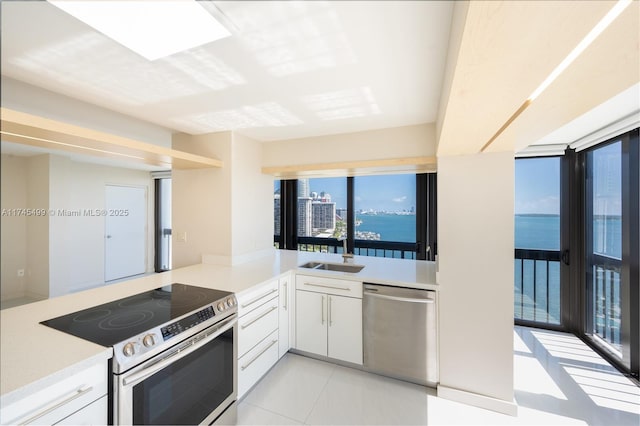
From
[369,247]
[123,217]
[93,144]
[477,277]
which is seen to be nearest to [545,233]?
[477,277]

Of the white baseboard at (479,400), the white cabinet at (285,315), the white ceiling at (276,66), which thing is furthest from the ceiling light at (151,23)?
the white baseboard at (479,400)

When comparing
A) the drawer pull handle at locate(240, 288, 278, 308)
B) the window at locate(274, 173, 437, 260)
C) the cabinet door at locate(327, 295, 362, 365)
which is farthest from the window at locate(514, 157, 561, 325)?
the drawer pull handle at locate(240, 288, 278, 308)

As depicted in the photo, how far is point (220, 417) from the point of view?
160 centimetres

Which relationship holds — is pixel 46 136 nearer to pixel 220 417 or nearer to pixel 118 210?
pixel 118 210

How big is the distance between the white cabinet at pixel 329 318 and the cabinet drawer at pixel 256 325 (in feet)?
0.95

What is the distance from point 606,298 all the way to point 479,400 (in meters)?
1.80

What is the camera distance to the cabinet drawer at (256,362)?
1846 mm

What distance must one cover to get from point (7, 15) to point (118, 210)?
149cm

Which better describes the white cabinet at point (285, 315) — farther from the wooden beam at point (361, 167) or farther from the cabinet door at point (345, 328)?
the wooden beam at point (361, 167)

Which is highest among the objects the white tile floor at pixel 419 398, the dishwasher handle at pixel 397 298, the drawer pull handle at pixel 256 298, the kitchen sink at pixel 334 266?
the kitchen sink at pixel 334 266

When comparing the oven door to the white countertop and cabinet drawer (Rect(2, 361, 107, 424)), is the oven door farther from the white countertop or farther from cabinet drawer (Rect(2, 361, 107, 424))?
the white countertop

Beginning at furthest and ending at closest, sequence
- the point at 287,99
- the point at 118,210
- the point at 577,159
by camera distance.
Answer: the point at 577,159
the point at 287,99
the point at 118,210

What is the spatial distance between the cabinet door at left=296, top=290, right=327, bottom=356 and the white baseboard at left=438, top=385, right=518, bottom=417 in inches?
37.9

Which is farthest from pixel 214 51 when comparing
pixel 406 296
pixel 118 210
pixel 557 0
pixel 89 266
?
pixel 89 266
